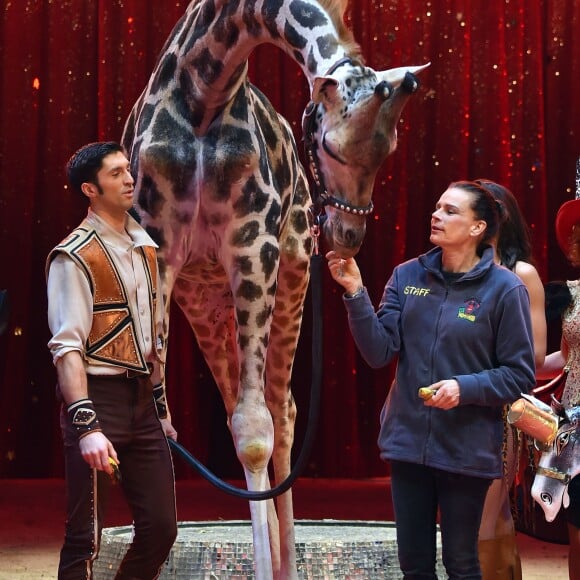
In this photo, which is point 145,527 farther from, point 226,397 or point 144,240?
point 226,397

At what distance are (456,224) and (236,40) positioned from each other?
29.5 inches

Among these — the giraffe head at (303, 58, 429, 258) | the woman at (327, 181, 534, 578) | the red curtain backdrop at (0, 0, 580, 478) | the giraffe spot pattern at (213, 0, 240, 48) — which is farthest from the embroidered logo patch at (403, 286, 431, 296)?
the red curtain backdrop at (0, 0, 580, 478)

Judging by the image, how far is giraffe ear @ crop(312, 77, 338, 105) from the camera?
92.8 inches

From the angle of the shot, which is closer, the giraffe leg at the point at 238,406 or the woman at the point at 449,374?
the woman at the point at 449,374

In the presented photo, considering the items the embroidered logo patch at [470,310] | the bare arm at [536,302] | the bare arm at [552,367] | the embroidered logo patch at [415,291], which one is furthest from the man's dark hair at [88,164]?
the bare arm at [552,367]

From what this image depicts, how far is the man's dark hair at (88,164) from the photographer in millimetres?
2445

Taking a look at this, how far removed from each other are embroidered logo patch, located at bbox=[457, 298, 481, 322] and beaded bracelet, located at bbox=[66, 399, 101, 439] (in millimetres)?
907

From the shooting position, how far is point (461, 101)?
5434mm

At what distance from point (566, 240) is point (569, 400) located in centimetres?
57

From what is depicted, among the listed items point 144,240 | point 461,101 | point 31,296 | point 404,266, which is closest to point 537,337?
point 404,266

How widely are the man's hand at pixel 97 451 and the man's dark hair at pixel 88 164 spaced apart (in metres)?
0.63

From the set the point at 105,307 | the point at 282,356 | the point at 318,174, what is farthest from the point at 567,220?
the point at 105,307

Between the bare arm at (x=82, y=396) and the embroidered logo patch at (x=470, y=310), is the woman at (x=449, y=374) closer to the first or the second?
the embroidered logo patch at (x=470, y=310)

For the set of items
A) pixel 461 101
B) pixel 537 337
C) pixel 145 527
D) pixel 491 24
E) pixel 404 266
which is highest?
pixel 491 24
